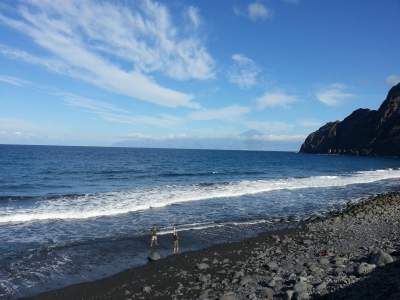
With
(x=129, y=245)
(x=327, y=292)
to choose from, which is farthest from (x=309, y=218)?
(x=327, y=292)

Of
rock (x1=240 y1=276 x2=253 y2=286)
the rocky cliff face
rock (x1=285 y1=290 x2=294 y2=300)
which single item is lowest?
rock (x1=240 y1=276 x2=253 y2=286)

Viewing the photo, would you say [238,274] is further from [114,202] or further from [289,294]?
[114,202]

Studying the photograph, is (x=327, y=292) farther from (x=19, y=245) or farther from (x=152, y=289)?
(x=19, y=245)

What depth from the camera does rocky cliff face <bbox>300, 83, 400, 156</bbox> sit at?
130m

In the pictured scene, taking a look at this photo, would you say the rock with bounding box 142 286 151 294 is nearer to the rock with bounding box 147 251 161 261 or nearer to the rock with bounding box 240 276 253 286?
the rock with bounding box 240 276 253 286

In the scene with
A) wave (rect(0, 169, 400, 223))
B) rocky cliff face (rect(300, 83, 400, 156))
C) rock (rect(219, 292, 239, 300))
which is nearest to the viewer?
rock (rect(219, 292, 239, 300))

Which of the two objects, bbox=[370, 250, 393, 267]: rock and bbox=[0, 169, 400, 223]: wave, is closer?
bbox=[370, 250, 393, 267]: rock

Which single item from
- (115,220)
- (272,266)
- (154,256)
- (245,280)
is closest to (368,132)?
(115,220)

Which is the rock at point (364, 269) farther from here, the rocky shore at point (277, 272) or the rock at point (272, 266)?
the rock at point (272, 266)

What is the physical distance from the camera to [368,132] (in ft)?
481

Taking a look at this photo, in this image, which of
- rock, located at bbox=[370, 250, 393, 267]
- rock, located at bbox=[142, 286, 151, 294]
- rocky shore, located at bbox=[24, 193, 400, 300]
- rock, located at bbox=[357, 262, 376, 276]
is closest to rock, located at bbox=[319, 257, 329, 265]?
rocky shore, located at bbox=[24, 193, 400, 300]

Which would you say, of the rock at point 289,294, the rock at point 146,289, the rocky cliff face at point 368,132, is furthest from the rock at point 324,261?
the rocky cliff face at point 368,132

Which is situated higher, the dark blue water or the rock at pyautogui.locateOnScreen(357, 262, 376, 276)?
the rock at pyautogui.locateOnScreen(357, 262, 376, 276)

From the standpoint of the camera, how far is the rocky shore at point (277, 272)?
1030cm
